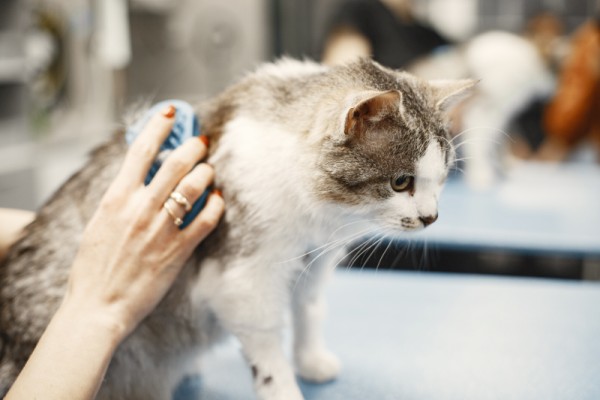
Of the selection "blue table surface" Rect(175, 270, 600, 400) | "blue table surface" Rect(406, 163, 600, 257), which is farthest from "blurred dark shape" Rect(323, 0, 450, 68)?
"blue table surface" Rect(175, 270, 600, 400)

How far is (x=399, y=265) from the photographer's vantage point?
6.43 ft

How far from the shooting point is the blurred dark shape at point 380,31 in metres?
2.22

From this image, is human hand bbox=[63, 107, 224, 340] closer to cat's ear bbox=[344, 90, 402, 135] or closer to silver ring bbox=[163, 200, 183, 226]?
silver ring bbox=[163, 200, 183, 226]

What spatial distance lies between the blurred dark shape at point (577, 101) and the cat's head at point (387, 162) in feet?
7.84

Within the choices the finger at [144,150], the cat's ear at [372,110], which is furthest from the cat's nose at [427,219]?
the finger at [144,150]

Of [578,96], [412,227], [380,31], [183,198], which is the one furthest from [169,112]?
[578,96]

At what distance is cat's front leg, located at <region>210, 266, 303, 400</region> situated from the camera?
818 mm

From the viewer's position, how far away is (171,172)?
834mm

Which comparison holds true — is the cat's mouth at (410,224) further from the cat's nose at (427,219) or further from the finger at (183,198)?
the finger at (183,198)

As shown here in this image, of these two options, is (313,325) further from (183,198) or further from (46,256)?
(46,256)

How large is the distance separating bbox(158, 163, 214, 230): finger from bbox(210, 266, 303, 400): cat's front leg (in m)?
0.11

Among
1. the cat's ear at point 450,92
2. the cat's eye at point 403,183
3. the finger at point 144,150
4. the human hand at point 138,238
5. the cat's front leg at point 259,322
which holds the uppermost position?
the cat's ear at point 450,92

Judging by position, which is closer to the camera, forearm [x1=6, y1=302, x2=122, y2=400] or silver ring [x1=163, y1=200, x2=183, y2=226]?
forearm [x1=6, y1=302, x2=122, y2=400]

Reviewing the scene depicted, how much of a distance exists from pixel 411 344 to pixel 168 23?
9.49 ft
